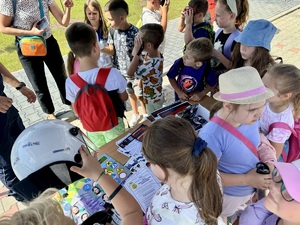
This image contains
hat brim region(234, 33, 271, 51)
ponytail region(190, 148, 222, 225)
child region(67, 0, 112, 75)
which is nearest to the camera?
ponytail region(190, 148, 222, 225)

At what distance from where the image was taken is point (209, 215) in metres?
1.34

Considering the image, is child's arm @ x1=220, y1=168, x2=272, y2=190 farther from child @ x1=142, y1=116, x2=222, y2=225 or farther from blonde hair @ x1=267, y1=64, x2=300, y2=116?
blonde hair @ x1=267, y1=64, x2=300, y2=116

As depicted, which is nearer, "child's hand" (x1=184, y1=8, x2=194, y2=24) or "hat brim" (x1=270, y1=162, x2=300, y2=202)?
"hat brim" (x1=270, y1=162, x2=300, y2=202)

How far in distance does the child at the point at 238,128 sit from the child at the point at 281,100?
298 millimetres

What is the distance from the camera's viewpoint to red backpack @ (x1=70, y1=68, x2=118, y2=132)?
2.25 metres

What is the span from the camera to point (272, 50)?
19.8ft

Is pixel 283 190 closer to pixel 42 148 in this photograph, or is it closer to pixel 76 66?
pixel 42 148

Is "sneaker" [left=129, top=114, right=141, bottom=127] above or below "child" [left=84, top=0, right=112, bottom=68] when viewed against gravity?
below

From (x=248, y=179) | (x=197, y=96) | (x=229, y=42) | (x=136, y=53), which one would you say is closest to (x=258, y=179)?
(x=248, y=179)

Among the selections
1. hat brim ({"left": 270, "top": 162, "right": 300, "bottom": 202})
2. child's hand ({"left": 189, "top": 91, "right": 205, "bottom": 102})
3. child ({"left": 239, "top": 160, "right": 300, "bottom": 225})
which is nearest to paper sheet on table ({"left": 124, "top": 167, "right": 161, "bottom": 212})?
child ({"left": 239, "top": 160, "right": 300, "bottom": 225})

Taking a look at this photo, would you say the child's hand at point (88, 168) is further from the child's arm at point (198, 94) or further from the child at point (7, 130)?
the child's arm at point (198, 94)

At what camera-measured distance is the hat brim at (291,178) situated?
113 cm

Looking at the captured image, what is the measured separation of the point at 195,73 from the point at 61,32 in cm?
561

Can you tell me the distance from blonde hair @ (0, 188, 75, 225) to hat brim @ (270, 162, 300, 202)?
0.91m
